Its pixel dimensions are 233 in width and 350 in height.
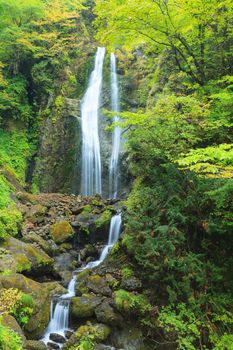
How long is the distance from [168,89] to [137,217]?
6.26 meters

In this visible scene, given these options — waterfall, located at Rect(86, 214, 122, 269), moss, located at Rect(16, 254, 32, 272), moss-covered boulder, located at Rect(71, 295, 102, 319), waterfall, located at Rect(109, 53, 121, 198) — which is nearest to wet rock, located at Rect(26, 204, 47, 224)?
waterfall, located at Rect(86, 214, 122, 269)

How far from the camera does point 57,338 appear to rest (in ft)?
20.5

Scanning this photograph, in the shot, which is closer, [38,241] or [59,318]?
[59,318]

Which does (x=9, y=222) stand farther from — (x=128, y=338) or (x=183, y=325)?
(x=183, y=325)

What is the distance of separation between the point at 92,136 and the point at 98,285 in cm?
1111

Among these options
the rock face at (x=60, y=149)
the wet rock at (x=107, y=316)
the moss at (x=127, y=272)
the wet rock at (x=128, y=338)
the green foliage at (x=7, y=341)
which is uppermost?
the rock face at (x=60, y=149)

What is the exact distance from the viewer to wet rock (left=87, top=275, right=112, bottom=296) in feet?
22.4

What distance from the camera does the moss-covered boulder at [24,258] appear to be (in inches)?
273

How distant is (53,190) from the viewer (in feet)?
53.7

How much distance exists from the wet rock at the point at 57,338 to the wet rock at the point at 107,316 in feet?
2.80

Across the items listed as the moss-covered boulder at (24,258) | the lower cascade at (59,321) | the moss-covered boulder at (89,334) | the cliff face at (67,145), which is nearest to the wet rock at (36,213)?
the moss-covered boulder at (24,258)

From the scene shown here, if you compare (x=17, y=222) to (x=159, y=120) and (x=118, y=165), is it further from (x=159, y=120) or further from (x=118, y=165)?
(x=118, y=165)

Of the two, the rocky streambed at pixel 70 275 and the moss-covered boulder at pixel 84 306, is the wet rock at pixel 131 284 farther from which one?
the moss-covered boulder at pixel 84 306

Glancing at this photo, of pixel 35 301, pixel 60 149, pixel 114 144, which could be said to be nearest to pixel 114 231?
pixel 35 301
